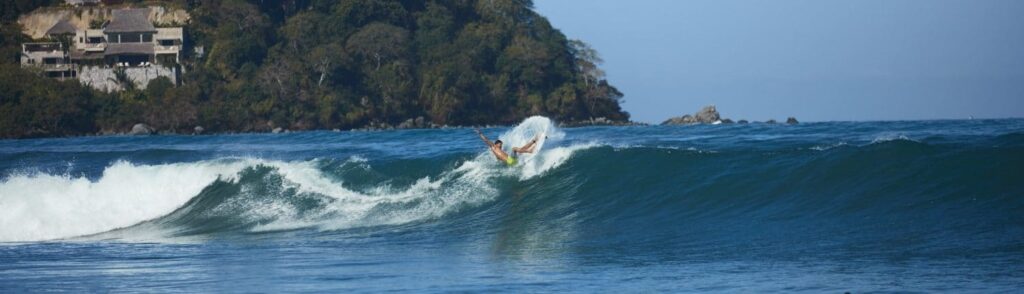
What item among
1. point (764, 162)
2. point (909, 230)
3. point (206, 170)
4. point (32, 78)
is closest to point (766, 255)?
point (909, 230)

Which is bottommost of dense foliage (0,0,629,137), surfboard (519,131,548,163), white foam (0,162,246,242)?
white foam (0,162,246,242)

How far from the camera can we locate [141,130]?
250 feet

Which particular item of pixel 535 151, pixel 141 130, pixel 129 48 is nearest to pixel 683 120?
pixel 141 130

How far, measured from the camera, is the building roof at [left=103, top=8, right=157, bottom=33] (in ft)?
269

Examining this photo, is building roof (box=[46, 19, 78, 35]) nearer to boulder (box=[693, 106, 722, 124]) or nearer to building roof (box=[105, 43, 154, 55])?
building roof (box=[105, 43, 154, 55])

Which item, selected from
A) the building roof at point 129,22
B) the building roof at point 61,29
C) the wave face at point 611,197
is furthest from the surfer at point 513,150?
the building roof at point 61,29

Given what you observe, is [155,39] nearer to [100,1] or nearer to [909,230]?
[100,1]

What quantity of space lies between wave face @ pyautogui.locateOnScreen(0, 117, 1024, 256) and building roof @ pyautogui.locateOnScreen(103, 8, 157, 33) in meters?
57.1

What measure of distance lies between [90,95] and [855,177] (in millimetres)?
67177

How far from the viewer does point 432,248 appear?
17.5 meters

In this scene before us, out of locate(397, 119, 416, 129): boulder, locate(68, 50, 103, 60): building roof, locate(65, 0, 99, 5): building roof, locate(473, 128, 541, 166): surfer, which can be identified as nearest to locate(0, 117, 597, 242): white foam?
locate(473, 128, 541, 166): surfer

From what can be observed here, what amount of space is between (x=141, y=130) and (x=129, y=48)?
302 inches

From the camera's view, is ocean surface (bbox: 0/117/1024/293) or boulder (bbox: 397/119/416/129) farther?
boulder (bbox: 397/119/416/129)

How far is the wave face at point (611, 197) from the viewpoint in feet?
54.7
